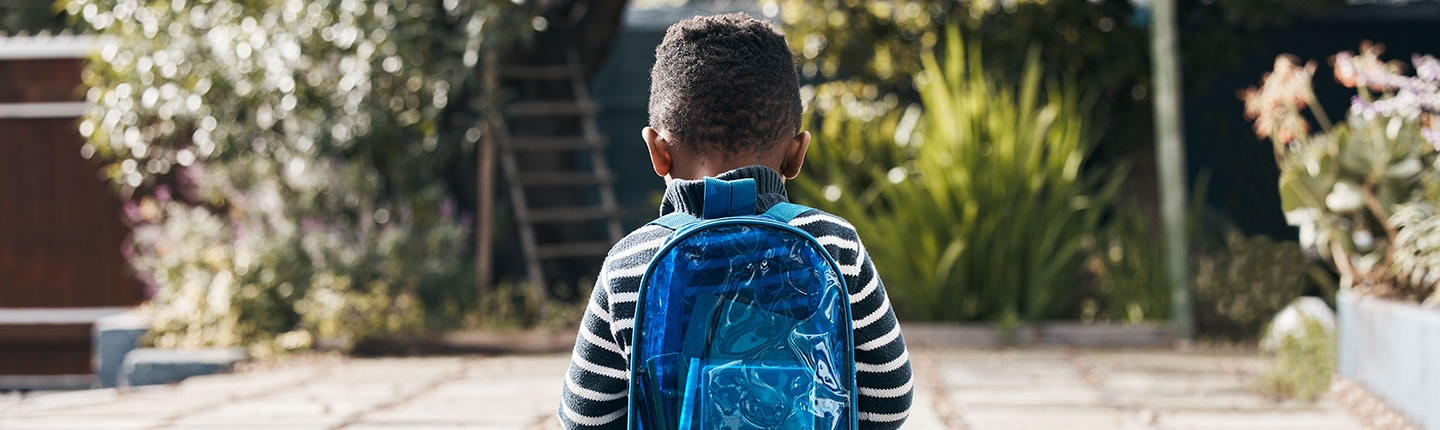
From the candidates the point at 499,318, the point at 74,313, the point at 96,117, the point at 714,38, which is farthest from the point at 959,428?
the point at 74,313

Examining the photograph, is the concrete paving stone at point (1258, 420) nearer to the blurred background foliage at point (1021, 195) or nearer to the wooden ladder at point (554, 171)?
the blurred background foliage at point (1021, 195)

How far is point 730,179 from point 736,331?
0.17 m

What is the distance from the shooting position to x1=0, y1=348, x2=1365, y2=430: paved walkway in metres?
3.44

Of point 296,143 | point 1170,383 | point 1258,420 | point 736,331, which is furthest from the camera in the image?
point 296,143

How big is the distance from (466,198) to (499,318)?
80cm

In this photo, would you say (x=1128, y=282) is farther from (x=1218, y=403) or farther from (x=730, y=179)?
(x=730, y=179)

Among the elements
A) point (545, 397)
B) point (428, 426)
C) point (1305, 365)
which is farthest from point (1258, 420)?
point (428, 426)

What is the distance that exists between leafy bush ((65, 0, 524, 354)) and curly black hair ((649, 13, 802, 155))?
4073 millimetres

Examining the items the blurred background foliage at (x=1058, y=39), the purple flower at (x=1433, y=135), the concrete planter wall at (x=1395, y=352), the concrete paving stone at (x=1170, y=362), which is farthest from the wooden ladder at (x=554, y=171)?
the purple flower at (x=1433, y=135)

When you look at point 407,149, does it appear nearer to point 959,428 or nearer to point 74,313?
point 74,313

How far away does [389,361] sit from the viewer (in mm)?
5020

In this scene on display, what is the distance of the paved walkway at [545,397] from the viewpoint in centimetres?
344

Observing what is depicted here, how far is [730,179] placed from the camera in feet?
4.73

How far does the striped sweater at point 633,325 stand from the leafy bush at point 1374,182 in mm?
2404
